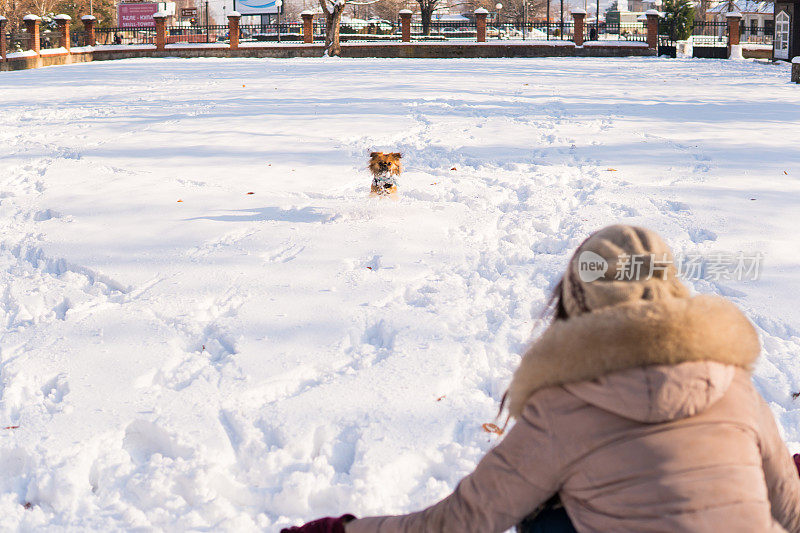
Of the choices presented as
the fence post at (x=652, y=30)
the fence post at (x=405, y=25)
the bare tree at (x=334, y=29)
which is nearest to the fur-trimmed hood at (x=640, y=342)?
the bare tree at (x=334, y=29)

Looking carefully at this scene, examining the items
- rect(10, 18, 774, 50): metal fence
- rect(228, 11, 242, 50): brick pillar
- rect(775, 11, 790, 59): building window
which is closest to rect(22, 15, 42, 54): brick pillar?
rect(10, 18, 774, 50): metal fence

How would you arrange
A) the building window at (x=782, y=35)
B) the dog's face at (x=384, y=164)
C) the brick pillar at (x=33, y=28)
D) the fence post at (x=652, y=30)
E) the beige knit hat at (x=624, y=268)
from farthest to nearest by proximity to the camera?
the fence post at (x=652, y=30), the brick pillar at (x=33, y=28), the building window at (x=782, y=35), the dog's face at (x=384, y=164), the beige knit hat at (x=624, y=268)

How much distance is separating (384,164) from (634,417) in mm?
5649

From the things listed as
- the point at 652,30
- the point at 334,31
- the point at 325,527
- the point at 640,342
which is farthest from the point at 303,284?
the point at 652,30

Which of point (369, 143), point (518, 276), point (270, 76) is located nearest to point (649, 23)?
point (270, 76)

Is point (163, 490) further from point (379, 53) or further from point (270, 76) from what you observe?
point (379, 53)

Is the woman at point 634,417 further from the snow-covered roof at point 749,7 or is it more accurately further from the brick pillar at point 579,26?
the snow-covered roof at point 749,7

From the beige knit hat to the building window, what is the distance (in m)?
30.4

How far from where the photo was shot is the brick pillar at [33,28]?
3044 centimetres

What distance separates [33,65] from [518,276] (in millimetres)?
28887

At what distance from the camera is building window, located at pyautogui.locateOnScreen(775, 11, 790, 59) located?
28281 mm

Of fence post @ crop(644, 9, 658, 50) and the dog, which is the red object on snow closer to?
the dog

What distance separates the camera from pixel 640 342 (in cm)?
162

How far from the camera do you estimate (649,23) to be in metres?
34.1
